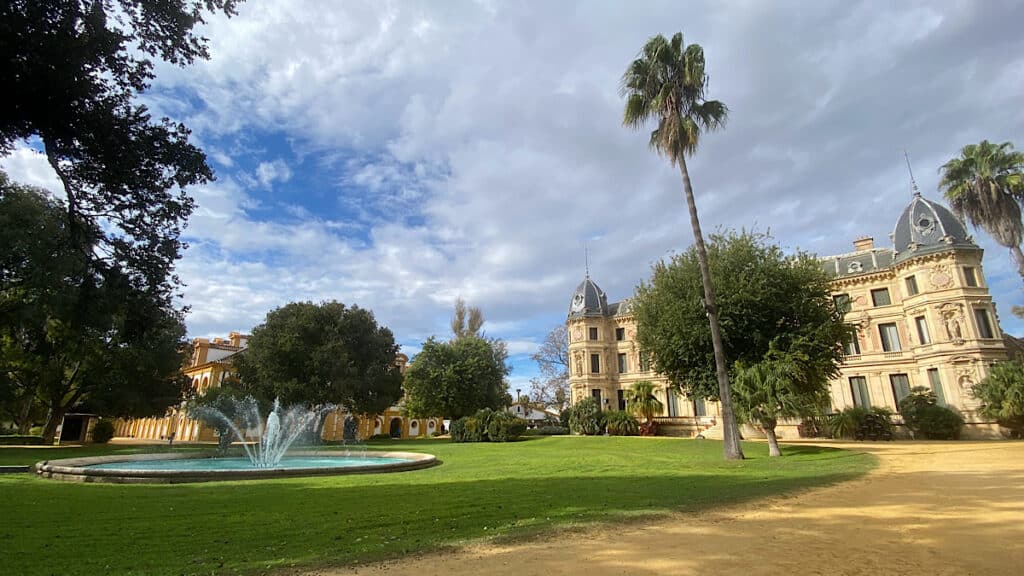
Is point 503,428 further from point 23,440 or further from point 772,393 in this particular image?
point 23,440

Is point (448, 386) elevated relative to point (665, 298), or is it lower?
lower

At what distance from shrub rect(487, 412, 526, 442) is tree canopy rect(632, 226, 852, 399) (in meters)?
14.3

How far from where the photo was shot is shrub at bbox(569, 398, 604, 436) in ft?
129

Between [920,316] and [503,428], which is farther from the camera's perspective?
[920,316]

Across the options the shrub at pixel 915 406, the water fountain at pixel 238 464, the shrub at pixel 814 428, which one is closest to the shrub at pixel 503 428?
the water fountain at pixel 238 464

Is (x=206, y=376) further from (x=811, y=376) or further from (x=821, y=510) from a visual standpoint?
(x=821, y=510)

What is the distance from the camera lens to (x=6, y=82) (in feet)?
25.1

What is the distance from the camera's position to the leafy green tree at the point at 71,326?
404 inches

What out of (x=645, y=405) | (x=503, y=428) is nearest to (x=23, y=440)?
(x=503, y=428)

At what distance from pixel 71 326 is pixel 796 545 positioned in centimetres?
1425

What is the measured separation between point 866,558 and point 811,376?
18.6 meters

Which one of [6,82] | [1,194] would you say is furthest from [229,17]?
[1,194]

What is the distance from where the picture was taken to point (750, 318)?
22344 millimetres

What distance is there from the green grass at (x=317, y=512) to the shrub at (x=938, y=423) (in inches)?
793
